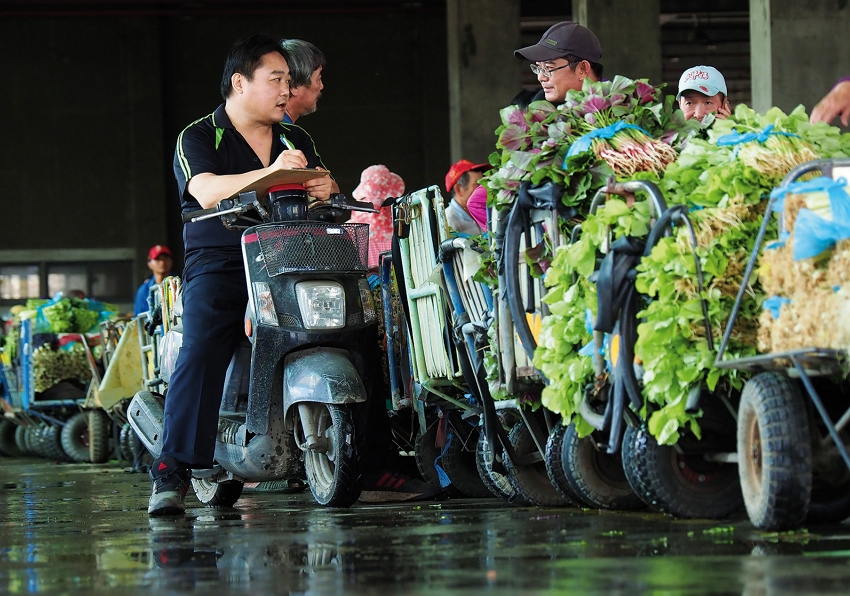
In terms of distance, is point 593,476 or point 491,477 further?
point 491,477

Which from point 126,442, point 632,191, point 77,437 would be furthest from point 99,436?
point 632,191

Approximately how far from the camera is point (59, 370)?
16.2 m

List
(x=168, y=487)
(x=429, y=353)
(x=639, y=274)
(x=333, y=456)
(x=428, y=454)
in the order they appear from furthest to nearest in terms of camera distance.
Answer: (x=428, y=454) < (x=429, y=353) < (x=333, y=456) < (x=168, y=487) < (x=639, y=274)

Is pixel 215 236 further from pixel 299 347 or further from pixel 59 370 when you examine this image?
pixel 59 370

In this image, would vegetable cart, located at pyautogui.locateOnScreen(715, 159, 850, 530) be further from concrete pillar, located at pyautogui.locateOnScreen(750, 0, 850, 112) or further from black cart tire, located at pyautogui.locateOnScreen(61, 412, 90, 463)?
black cart tire, located at pyautogui.locateOnScreen(61, 412, 90, 463)

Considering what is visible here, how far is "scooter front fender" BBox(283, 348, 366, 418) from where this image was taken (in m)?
6.45

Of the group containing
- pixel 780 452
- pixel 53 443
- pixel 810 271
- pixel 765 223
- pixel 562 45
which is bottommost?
pixel 53 443

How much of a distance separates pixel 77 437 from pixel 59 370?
80 cm

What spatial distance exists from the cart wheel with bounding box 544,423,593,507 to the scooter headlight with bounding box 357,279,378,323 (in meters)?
1.22

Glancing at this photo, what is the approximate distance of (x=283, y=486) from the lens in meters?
9.24

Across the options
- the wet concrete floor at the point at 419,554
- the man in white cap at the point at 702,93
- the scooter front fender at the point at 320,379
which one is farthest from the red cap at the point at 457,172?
the wet concrete floor at the point at 419,554

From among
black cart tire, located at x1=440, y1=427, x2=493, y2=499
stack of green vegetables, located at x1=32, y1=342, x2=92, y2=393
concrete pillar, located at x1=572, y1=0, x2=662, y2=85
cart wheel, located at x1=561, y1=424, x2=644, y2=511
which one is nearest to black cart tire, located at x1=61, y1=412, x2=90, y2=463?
stack of green vegetables, located at x1=32, y1=342, x2=92, y2=393

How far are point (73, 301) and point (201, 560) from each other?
1286 centimetres

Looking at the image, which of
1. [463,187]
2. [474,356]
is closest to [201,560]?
[474,356]
